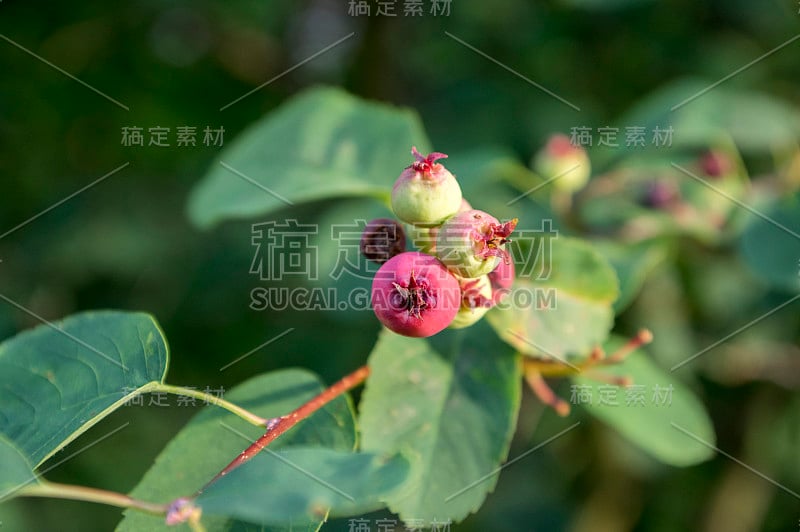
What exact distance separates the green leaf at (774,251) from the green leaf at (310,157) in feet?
2.76

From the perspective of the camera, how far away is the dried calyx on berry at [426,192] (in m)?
1.02

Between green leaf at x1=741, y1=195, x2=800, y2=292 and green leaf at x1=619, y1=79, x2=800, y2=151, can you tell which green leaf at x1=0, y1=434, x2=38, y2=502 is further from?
green leaf at x1=619, y1=79, x2=800, y2=151

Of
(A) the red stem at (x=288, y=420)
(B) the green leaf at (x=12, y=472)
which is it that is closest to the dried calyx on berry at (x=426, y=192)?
(A) the red stem at (x=288, y=420)

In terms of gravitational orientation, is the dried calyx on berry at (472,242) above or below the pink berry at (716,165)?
above

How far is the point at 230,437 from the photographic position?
1193 millimetres

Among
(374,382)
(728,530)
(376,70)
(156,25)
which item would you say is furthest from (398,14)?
(728,530)

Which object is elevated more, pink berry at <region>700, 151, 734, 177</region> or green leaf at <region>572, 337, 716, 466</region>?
pink berry at <region>700, 151, 734, 177</region>

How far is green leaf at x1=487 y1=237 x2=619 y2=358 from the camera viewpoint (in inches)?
51.8

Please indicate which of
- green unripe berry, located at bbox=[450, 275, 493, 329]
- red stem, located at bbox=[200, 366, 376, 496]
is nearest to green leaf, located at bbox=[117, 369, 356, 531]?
red stem, located at bbox=[200, 366, 376, 496]

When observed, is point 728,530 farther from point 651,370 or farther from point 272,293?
point 272,293

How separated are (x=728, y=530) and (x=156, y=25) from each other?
9.45 feet

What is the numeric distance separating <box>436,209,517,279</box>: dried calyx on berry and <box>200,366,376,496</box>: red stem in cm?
30
